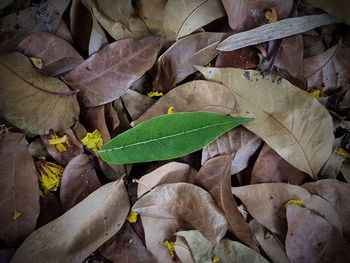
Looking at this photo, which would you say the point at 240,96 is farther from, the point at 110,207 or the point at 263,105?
the point at 110,207

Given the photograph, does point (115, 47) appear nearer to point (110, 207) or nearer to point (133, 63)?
point (133, 63)

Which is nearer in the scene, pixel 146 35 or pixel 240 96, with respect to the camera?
pixel 240 96

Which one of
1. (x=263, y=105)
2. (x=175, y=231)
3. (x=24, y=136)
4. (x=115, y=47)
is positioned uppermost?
(x=115, y=47)

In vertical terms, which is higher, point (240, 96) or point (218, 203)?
point (240, 96)

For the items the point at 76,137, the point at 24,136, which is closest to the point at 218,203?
the point at 76,137

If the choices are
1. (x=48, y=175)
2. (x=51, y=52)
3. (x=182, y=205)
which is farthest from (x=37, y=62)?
(x=182, y=205)

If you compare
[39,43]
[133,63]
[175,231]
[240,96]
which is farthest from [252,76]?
[39,43]

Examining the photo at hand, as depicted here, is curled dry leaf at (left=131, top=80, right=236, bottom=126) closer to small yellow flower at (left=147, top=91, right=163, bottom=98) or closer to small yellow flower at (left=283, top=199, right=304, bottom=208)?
small yellow flower at (left=147, top=91, right=163, bottom=98)

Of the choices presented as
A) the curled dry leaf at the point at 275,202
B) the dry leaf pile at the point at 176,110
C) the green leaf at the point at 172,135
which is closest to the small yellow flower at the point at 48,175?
the dry leaf pile at the point at 176,110
